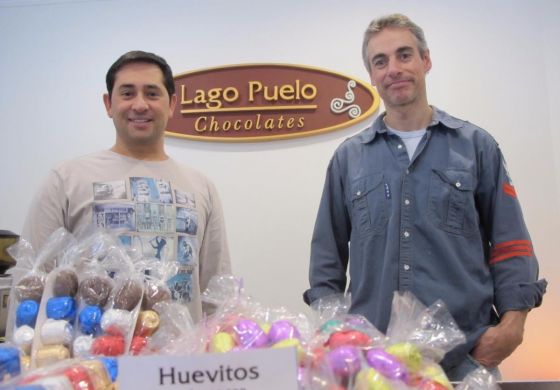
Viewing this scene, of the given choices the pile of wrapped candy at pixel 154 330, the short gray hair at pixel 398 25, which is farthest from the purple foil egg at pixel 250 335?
the short gray hair at pixel 398 25

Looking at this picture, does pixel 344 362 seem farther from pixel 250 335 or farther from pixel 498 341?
pixel 498 341

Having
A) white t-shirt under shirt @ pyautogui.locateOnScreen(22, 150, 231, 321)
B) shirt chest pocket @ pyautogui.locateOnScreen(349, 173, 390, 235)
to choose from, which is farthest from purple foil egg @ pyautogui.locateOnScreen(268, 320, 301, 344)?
shirt chest pocket @ pyautogui.locateOnScreen(349, 173, 390, 235)

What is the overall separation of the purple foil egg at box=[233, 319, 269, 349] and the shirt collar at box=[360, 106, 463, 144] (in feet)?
3.09

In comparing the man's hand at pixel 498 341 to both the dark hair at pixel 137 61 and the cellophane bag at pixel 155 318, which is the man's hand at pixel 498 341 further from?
the dark hair at pixel 137 61

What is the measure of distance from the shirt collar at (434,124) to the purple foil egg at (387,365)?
95cm

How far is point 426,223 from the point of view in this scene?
132cm

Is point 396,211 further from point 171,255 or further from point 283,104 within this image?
point 283,104

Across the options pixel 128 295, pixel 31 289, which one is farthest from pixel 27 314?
pixel 128 295

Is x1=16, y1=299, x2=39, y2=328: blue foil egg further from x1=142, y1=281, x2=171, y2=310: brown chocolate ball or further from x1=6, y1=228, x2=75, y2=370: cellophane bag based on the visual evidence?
x1=142, y1=281, x2=171, y2=310: brown chocolate ball

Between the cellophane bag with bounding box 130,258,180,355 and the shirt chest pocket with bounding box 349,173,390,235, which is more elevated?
the shirt chest pocket with bounding box 349,173,390,235

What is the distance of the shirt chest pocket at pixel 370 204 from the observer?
1377 mm

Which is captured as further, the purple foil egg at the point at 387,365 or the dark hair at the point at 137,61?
the dark hair at the point at 137,61

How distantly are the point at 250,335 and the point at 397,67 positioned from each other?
99cm

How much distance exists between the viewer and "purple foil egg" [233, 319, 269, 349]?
26.2 inches
